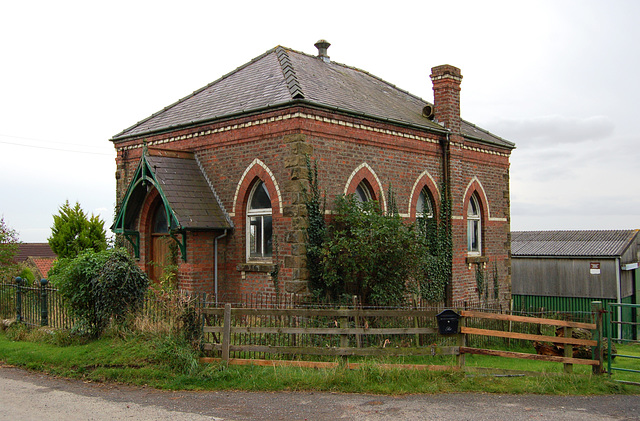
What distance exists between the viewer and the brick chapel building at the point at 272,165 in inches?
549

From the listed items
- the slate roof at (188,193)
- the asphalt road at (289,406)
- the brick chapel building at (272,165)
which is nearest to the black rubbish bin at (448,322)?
the asphalt road at (289,406)

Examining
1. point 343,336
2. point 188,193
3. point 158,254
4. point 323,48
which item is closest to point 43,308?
point 158,254

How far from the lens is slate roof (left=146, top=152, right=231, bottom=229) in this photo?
46.4 ft

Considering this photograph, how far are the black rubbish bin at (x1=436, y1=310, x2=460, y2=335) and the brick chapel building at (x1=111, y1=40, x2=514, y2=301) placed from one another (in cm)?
443

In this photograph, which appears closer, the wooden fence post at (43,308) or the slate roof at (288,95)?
the wooden fence post at (43,308)

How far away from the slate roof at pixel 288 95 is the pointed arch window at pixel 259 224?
2.17 meters

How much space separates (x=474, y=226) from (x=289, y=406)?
526 inches

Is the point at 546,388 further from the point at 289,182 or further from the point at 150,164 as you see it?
the point at 150,164

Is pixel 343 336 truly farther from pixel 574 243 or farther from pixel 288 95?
pixel 574 243

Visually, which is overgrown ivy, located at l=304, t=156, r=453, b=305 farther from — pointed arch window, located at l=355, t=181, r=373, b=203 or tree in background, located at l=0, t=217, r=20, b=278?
tree in background, located at l=0, t=217, r=20, b=278

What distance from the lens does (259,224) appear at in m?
14.8

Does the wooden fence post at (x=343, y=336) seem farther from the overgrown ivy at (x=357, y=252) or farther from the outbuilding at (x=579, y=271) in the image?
the outbuilding at (x=579, y=271)

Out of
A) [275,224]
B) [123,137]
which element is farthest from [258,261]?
[123,137]

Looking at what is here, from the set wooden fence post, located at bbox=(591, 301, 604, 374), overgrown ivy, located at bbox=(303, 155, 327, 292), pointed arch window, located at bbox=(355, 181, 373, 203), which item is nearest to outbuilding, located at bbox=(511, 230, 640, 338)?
pointed arch window, located at bbox=(355, 181, 373, 203)
